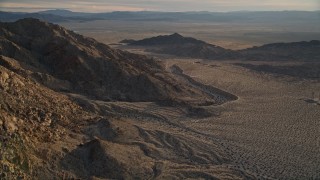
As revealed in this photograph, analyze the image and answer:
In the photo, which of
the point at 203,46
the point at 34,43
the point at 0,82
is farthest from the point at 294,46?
the point at 0,82

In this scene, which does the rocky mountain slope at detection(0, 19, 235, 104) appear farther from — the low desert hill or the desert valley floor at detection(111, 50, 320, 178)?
the low desert hill

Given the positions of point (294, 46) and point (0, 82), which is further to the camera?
point (294, 46)

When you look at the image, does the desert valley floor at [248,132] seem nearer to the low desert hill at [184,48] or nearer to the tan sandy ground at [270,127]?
the tan sandy ground at [270,127]

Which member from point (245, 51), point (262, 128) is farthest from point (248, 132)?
point (245, 51)

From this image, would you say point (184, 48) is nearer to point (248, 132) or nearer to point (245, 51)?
point (245, 51)

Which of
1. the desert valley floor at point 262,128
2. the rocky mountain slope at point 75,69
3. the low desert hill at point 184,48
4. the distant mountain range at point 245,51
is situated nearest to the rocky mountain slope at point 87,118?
the rocky mountain slope at point 75,69

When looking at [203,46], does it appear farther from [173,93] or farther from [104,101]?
[104,101]
